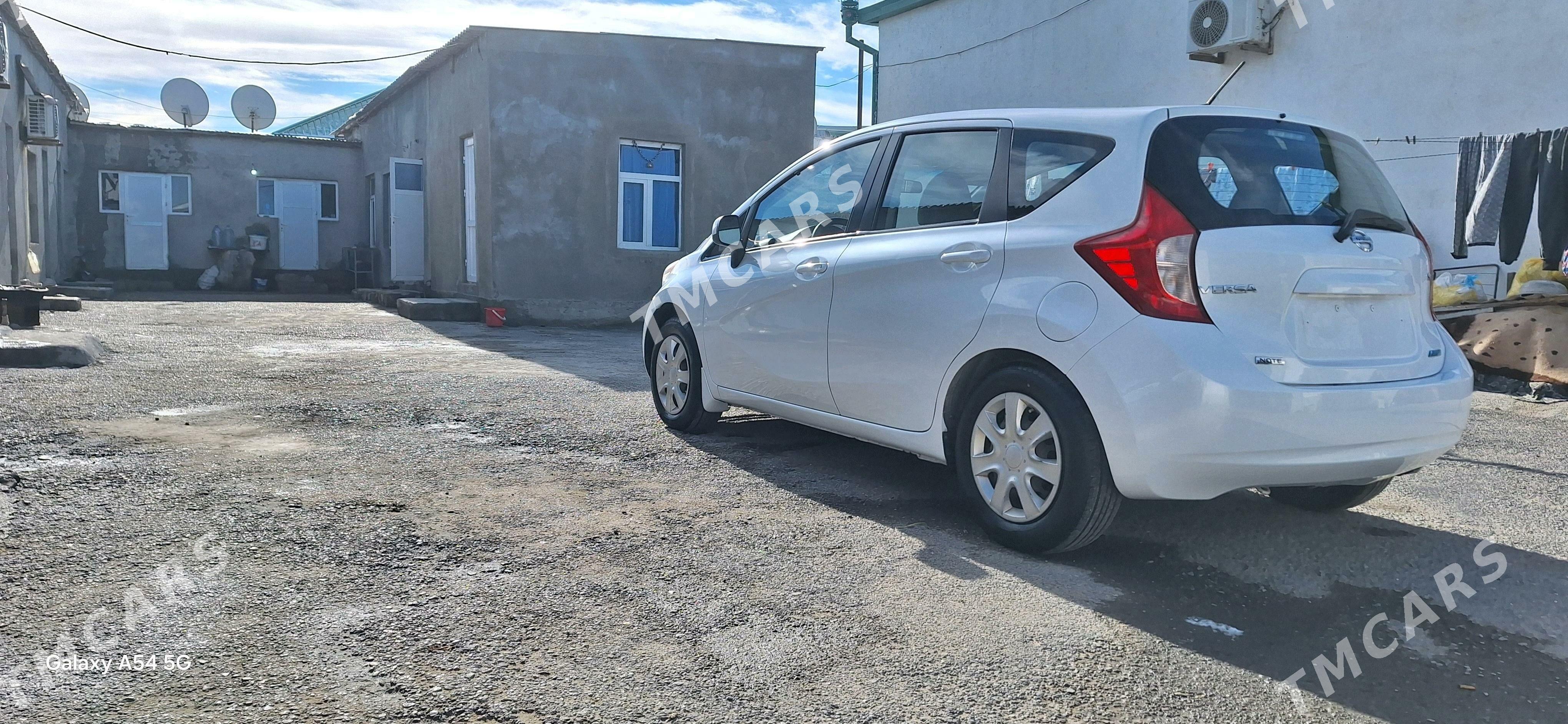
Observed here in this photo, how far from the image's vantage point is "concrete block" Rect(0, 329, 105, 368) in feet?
25.5

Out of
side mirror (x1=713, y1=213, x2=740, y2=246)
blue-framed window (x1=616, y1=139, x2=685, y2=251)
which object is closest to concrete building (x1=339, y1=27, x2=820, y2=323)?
blue-framed window (x1=616, y1=139, x2=685, y2=251)

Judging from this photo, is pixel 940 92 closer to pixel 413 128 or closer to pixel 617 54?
pixel 617 54

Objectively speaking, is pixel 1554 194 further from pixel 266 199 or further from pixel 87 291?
pixel 266 199

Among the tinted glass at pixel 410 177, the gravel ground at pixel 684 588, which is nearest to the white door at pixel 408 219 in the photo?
the tinted glass at pixel 410 177

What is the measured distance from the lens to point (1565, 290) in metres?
8.28

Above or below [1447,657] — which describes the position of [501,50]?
above

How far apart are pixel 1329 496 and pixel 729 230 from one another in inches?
119

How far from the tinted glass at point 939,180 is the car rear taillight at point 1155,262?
699 millimetres

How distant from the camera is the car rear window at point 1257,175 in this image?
346cm

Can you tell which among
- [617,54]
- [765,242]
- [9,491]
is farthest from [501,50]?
[9,491]

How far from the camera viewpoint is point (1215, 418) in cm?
323

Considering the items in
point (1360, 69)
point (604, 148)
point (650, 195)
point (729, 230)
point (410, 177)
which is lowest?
point (729, 230)

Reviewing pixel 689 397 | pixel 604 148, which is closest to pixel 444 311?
pixel 604 148

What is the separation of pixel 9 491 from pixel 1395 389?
5.00 meters
